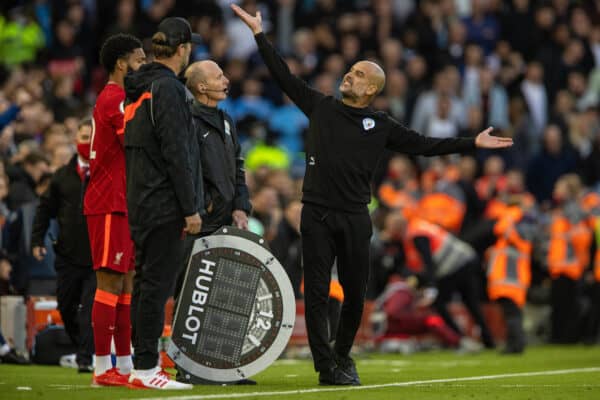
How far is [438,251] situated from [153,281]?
10.1 meters

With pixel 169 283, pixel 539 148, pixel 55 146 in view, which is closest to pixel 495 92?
pixel 539 148

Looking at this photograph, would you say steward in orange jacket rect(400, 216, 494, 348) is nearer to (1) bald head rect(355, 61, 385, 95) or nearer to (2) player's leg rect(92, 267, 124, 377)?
(1) bald head rect(355, 61, 385, 95)

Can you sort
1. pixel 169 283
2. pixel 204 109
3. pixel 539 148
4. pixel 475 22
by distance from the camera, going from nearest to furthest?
pixel 169 283, pixel 204 109, pixel 539 148, pixel 475 22

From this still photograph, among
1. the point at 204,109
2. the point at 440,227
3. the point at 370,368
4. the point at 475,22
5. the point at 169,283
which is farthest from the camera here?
the point at 475,22

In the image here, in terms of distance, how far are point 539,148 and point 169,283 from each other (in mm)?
15112

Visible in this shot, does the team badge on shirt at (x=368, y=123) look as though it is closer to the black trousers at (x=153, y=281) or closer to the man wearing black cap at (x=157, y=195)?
the man wearing black cap at (x=157, y=195)

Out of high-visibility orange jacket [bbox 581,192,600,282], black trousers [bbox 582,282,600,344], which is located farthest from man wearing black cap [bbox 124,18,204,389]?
high-visibility orange jacket [bbox 581,192,600,282]

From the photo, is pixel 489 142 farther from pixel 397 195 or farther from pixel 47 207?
pixel 397 195

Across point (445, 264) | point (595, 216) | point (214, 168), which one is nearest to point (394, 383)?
point (214, 168)

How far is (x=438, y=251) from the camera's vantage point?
61.5 feet

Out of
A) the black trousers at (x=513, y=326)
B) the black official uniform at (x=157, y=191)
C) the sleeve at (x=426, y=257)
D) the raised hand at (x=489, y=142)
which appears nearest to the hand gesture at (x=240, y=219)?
the black official uniform at (x=157, y=191)

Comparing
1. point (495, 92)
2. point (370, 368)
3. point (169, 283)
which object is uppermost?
point (495, 92)

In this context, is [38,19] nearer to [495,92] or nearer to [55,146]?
[55,146]

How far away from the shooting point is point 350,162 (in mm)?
10203
